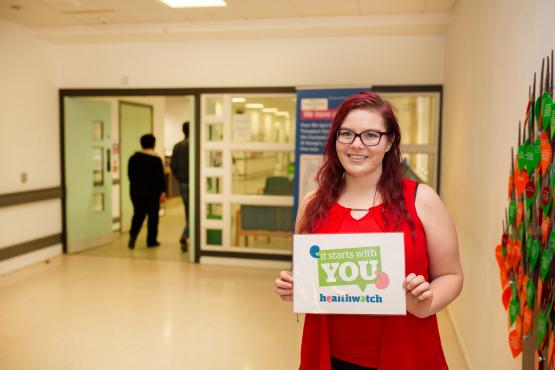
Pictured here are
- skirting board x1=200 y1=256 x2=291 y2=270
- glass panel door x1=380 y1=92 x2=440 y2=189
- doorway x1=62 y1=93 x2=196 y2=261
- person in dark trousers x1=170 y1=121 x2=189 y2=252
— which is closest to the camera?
glass panel door x1=380 y1=92 x2=440 y2=189

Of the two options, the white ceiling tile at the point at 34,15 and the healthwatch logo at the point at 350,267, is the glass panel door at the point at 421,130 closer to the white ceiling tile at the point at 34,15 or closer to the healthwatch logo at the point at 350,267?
the healthwatch logo at the point at 350,267

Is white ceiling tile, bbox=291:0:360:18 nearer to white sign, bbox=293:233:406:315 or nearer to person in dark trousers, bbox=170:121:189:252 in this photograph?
person in dark trousers, bbox=170:121:189:252

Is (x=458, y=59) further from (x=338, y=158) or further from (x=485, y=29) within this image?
(x=338, y=158)

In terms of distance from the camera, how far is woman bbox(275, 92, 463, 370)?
153 centimetres

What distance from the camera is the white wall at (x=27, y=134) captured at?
18.8 ft

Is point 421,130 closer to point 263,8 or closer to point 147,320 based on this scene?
point 263,8

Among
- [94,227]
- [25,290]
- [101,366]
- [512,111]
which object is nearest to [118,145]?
[94,227]

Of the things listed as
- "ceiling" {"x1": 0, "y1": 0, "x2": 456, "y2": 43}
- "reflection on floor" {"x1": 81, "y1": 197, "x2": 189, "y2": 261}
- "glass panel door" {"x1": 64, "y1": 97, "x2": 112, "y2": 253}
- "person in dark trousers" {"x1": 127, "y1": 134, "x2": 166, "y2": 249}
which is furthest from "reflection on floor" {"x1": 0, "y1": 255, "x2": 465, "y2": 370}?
"ceiling" {"x1": 0, "y1": 0, "x2": 456, "y2": 43}

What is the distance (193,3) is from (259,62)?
1.25 m

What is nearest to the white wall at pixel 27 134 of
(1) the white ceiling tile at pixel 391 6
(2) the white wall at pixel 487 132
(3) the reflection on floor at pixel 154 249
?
(3) the reflection on floor at pixel 154 249

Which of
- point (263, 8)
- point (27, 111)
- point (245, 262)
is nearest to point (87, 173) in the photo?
point (27, 111)

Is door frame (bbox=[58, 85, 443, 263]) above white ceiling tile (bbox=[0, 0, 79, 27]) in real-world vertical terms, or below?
below

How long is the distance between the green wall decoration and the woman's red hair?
589mm

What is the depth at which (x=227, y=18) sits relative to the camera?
5.55m
